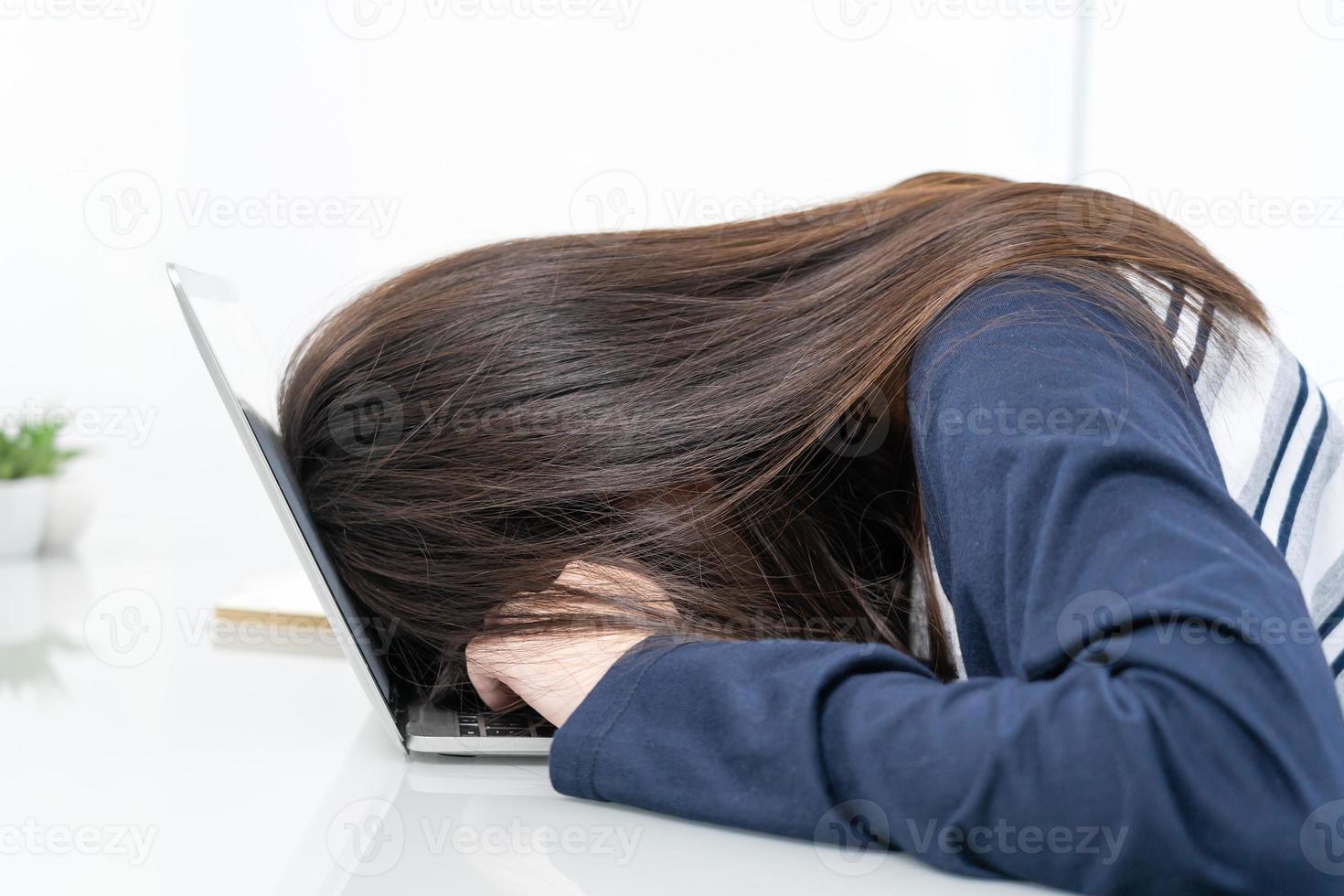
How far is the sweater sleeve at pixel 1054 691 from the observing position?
387mm

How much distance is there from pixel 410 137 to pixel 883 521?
1100 mm

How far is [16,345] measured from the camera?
5.10 ft

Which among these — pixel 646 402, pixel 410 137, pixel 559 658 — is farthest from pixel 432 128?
pixel 559 658

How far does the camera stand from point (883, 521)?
2.47 ft

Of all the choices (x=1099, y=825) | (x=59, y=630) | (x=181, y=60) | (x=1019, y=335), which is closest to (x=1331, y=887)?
(x=1099, y=825)

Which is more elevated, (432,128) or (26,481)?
(432,128)

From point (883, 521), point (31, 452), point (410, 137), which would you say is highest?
point (410, 137)

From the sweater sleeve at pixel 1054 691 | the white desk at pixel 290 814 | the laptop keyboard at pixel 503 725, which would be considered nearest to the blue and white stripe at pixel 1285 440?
the sweater sleeve at pixel 1054 691

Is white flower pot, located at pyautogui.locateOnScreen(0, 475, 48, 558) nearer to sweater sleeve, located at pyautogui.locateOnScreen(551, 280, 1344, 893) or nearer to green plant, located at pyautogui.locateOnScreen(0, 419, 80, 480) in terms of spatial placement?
green plant, located at pyautogui.locateOnScreen(0, 419, 80, 480)

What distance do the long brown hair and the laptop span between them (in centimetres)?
2

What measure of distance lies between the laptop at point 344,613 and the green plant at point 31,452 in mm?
927

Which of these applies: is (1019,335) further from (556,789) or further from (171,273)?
(171,273)

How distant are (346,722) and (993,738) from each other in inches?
19.0

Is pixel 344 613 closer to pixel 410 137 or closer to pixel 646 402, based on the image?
pixel 646 402
